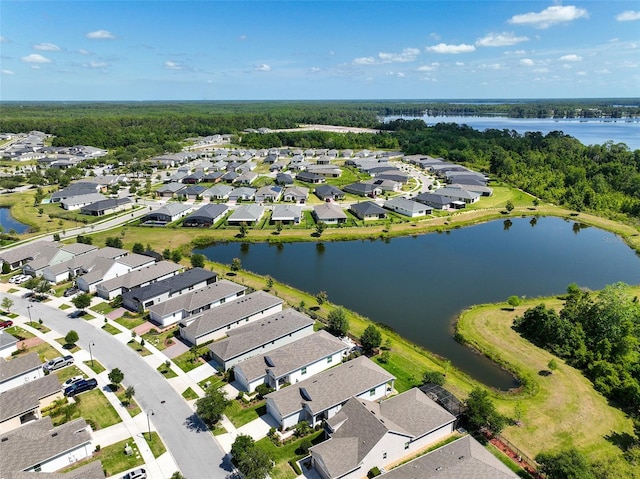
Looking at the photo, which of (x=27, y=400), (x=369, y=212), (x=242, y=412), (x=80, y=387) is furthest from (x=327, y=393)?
(x=369, y=212)

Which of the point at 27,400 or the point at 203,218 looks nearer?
the point at 27,400

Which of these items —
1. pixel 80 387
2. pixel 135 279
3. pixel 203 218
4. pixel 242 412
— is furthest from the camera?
pixel 203 218

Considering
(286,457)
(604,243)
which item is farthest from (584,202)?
(286,457)

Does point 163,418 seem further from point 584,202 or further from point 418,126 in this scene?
point 418,126

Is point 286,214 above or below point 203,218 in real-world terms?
above

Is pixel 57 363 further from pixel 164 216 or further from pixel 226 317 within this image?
pixel 164 216

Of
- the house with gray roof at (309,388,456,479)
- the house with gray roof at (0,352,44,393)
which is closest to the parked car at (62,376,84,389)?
the house with gray roof at (0,352,44,393)

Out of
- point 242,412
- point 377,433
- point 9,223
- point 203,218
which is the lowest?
point 242,412
